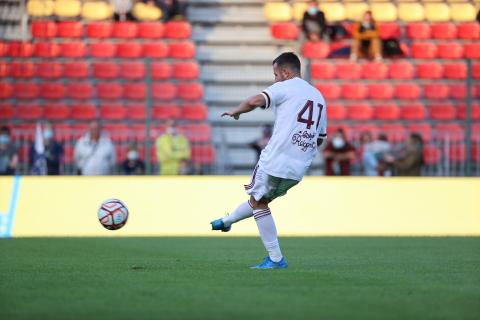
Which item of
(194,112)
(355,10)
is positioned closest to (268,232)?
(194,112)

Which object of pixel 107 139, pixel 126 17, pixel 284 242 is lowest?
pixel 284 242

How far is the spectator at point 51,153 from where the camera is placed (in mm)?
19953

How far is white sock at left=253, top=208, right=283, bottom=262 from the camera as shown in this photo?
10180 mm

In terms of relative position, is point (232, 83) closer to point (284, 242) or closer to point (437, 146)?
point (437, 146)

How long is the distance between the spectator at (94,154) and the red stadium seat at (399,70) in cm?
824

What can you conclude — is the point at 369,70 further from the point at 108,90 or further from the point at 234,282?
the point at 234,282

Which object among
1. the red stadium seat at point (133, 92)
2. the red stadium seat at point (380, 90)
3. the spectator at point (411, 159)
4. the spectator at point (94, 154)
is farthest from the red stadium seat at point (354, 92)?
the spectator at point (94, 154)

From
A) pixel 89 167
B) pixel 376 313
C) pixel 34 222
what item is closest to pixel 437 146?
pixel 89 167

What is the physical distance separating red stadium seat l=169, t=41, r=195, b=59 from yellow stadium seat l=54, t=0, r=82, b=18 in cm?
291

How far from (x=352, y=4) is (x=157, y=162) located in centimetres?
975

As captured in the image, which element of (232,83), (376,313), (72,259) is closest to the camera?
(376,313)

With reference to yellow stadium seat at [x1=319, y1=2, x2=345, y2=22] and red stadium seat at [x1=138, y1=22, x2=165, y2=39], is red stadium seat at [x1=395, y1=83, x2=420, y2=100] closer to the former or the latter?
yellow stadium seat at [x1=319, y1=2, x2=345, y2=22]

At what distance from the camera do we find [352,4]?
2817 centimetres

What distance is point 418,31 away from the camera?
2772 cm
